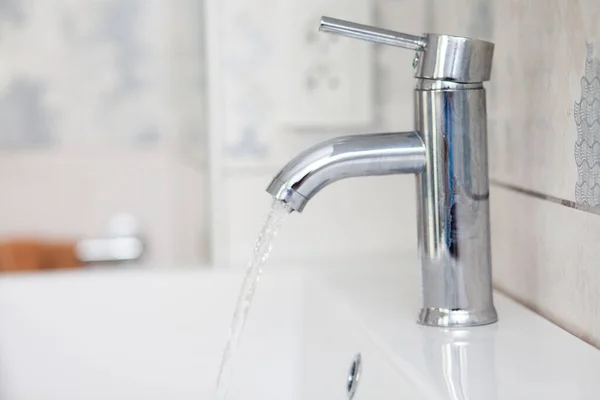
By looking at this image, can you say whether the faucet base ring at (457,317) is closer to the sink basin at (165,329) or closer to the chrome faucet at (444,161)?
the chrome faucet at (444,161)

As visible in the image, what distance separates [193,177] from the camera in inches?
51.2

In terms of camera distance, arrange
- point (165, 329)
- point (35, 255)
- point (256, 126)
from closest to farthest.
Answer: point (165, 329) → point (256, 126) → point (35, 255)

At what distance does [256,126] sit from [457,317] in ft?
1.42

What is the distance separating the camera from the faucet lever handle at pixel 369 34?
658 millimetres

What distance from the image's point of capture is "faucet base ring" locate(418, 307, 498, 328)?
0.68m

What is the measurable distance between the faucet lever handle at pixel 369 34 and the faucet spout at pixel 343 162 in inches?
2.7

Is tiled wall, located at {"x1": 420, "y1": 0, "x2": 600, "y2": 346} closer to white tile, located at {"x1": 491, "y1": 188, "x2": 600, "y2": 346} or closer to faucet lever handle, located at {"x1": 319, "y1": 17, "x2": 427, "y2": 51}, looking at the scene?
white tile, located at {"x1": 491, "y1": 188, "x2": 600, "y2": 346}

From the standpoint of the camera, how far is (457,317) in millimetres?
684

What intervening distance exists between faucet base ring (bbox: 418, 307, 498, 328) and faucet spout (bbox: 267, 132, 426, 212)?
0.36ft

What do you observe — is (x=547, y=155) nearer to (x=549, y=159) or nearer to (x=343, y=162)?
(x=549, y=159)

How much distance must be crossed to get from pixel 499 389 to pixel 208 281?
0.46 meters

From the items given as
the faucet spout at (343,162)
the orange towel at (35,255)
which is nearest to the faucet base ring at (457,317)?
the faucet spout at (343,162)

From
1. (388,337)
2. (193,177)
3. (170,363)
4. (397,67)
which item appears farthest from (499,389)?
(193,177)

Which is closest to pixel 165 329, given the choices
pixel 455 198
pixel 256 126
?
pixel 256 126
